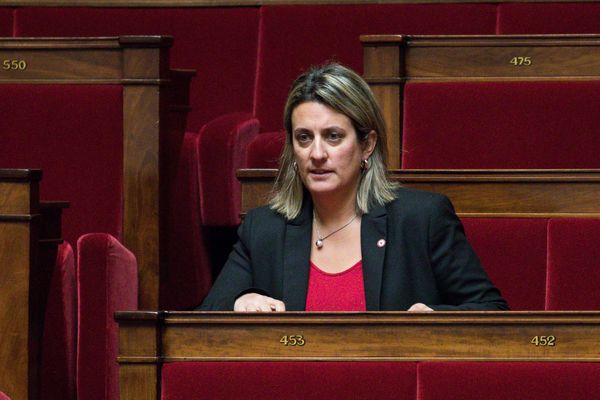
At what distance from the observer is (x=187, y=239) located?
645mm

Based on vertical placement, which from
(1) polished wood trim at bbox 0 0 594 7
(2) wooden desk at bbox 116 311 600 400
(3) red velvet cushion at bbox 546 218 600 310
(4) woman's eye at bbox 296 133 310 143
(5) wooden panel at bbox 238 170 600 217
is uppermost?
(1) polished wood trim at bbox 0 0 594 7

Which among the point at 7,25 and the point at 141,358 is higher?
the point at 7,25

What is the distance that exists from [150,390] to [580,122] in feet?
0.94

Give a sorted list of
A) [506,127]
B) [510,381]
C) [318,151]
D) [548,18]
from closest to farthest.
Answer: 1. [510,381]
2. [318,151]
3. [506,127]
4. [548,18]

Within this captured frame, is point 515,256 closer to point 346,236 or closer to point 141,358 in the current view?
point 346,236

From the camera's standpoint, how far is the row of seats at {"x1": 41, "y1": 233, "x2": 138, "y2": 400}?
546 millimetres

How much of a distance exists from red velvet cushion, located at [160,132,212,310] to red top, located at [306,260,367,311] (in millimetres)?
134

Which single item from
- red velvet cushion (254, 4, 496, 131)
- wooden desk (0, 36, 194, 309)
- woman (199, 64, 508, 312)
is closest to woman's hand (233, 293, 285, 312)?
woman (199, 64, 508, 312)

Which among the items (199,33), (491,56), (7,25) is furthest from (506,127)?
(7,25)

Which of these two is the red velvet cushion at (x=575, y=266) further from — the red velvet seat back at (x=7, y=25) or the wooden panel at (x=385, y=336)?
the red velvet seat back at (x=7, y=25)

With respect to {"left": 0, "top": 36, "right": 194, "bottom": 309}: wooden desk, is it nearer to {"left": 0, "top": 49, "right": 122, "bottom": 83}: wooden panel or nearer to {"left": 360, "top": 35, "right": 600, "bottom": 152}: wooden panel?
{"left": 0, "top": 49, "right": 122, "bottom": 83}: wooden panel

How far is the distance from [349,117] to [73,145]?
15cm

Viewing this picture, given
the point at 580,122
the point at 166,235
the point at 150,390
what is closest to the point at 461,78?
the point at 580,122

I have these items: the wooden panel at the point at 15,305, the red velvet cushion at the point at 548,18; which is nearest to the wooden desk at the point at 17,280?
the wooden panel at the point at 15,305
